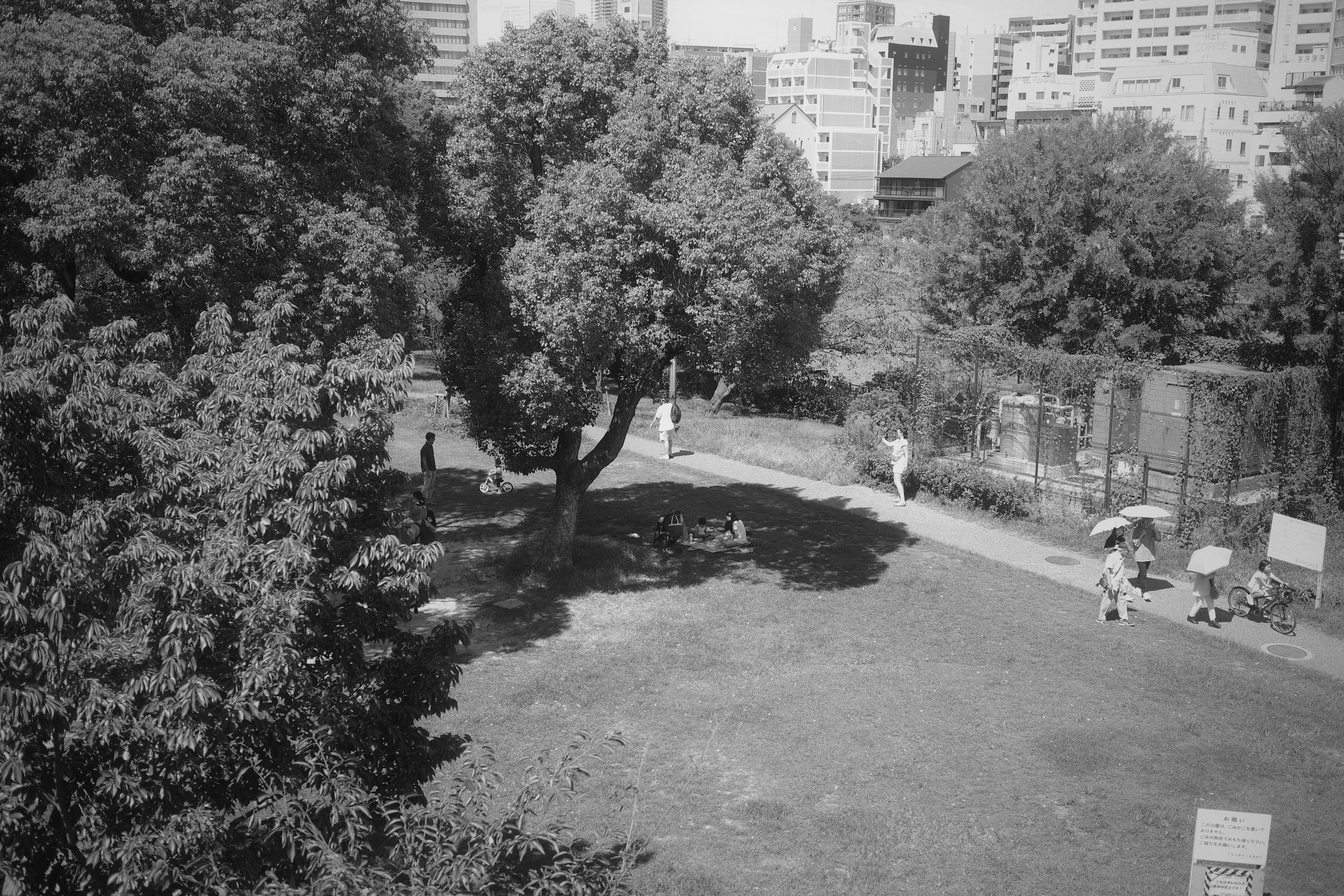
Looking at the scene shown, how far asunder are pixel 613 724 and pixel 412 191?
9.34m

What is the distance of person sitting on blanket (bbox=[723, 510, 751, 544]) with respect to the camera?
21.2m

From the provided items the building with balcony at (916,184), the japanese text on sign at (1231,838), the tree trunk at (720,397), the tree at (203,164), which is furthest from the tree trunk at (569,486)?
the building with balcony at (916,184)

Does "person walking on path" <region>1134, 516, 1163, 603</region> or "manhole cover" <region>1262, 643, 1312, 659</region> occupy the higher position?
"person walking on path" <region>1134, 516, 1163, 603</region>

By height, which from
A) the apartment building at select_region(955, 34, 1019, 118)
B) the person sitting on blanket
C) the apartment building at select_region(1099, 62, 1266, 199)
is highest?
the apartment building at select_region(955, 34, 1019, 118)

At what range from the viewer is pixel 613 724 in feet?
45.2

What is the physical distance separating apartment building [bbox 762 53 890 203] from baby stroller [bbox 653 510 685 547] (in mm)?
90837

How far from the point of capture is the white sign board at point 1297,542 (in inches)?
690

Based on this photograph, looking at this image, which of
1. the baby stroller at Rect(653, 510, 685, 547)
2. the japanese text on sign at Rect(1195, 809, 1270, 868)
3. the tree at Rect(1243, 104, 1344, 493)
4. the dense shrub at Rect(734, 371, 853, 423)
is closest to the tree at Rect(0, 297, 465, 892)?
the japanese text on sign at Rect(1195, 809, 1270, 868)

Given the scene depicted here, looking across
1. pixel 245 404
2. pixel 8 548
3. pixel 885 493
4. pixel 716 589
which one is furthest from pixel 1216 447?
pixel 8 548

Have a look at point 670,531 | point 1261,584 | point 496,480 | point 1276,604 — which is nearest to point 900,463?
point 670,531

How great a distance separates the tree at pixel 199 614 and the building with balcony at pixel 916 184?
7750 cm

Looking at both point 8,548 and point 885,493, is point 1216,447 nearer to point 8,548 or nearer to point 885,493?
point 885,493

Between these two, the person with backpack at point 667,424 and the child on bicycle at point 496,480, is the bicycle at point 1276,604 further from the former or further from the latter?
the child on bicycle at point 496,480

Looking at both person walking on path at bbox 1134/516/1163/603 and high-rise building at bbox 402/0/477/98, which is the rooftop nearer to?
person walking on path at bbox 1134/516/1163/603
